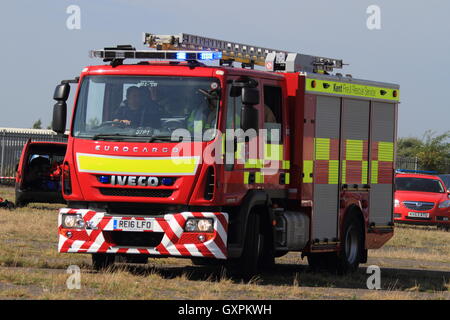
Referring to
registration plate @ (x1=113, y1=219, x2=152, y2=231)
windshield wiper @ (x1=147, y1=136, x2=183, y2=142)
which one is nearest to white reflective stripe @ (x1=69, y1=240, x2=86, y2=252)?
registration plate @ (x1=113, y1=219, x2=152, y2=231)

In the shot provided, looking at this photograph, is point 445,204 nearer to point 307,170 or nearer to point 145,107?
point 307,170

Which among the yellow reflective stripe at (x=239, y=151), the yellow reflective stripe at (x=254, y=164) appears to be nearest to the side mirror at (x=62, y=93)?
the yellow reflective stripe at (x=239, y=151)

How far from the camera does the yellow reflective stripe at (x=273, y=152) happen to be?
49.8 ft

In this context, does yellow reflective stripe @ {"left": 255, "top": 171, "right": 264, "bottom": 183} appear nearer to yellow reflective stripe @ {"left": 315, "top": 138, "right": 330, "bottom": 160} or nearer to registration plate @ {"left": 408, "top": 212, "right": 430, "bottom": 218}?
yellow reflective stripe @ {"left": 315, "top": 138, "right": 330, "bottom": 160}

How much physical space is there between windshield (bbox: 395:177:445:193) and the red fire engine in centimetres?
1661

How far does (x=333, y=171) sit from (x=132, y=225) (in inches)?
160

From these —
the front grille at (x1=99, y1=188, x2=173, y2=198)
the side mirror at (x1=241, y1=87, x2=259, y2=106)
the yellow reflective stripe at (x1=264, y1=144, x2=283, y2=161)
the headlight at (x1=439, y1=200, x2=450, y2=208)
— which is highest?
the side mirror at (x1=241, y1=87, x2=259, y2=106)

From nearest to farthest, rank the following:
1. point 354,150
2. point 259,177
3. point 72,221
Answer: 1. point 72,221
2. point 259,177
3. point 354,150

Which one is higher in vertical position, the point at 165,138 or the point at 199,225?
the point at 165,138

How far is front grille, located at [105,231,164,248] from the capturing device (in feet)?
46.6

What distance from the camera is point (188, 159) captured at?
13.9m

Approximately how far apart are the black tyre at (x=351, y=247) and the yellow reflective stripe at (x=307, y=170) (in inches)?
59.5

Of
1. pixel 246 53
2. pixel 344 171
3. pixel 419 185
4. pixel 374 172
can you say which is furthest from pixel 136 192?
pixel 419 185

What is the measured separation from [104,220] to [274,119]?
278 cm
